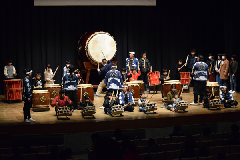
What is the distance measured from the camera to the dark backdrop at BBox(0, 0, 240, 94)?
9891mm

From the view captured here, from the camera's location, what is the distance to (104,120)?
641cm

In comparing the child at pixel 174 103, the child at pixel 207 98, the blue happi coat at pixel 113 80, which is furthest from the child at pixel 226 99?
the blue happi coat at pixel 113 80

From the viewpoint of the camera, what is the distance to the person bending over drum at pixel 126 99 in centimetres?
740

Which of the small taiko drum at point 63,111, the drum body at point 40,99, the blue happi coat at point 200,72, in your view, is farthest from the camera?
the blue happi coat at point 200,72

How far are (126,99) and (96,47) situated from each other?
2.68 metres

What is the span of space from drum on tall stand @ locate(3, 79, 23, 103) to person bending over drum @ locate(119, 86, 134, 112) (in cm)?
278

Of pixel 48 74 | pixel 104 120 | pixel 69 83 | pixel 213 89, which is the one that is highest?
pixel 48 74

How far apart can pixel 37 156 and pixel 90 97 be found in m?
3.54

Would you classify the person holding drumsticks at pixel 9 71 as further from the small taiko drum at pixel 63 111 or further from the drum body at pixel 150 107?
the drum body at pixel 150 107

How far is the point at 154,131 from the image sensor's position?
6969mm

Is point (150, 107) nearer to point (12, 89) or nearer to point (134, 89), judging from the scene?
point (134, 89)

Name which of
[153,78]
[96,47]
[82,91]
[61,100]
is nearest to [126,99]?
[82,91]

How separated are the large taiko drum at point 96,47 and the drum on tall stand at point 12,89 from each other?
2213mm
